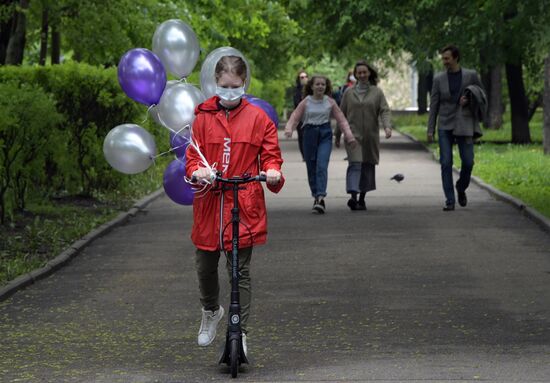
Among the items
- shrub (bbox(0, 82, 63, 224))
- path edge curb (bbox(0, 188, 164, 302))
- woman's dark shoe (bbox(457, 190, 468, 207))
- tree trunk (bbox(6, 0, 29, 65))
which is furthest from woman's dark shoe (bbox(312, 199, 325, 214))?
tree trunk (bbox(6, 0, 29, 65))

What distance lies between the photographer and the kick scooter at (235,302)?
7.62 metres

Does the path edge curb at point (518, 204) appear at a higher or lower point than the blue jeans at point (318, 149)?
lower

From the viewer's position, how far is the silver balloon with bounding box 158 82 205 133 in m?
9.18

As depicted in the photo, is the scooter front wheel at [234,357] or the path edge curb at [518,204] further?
the path edge curb at [518,204]

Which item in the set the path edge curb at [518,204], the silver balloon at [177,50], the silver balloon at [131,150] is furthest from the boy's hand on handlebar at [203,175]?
the path edge curb at [518,204]

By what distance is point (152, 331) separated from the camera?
9.31 m

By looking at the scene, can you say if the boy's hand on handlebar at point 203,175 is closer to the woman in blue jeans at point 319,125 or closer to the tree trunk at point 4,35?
the woman in blue jeans at point 319,125

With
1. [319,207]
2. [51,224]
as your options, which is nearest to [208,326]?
[51,224]

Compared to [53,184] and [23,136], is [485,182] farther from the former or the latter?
[23,136]

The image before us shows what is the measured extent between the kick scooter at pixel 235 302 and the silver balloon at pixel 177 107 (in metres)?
1.41

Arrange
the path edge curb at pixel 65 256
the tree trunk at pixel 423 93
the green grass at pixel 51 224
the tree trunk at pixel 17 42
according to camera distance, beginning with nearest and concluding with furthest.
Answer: the path edge curb at pixel 65 256 → the green grass at pixel 51 224 → the tree trunk at pixel 17 42 → the tree trunk at pixel 423 93

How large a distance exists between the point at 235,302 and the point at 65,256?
19.2 ft

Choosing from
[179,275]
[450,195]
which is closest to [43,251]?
[179,275]

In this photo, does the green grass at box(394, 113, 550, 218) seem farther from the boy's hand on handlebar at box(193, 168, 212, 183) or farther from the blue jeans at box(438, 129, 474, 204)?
the boy's hand on handlebar at box(193, 168, 212, 183)
